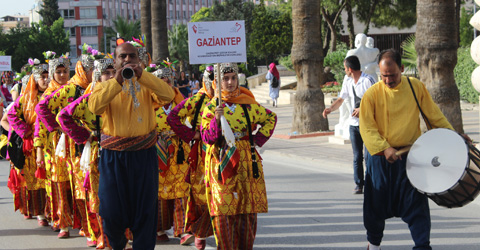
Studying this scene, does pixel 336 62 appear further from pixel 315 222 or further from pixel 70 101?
pixel 70 101

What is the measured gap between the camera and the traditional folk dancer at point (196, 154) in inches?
298

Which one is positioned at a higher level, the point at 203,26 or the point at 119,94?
the point at 203,26

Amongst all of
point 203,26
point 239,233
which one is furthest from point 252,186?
point 203,26

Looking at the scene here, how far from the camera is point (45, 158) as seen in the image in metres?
9.05

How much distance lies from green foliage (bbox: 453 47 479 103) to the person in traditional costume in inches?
772

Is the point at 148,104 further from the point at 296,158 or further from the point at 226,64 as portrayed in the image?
the point at 296,158

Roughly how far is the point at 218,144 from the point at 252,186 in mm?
491

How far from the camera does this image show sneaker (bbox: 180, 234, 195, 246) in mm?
8078

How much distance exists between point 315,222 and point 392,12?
37989 mm

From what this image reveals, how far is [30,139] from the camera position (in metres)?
9.62

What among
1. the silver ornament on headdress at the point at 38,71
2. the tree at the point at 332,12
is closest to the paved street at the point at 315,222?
the silver ornament on headdress at the point at 38,71

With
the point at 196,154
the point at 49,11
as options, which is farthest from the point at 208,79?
the point at 49,11

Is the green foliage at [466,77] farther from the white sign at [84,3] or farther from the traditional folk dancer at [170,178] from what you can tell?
the white sign at [84,3]

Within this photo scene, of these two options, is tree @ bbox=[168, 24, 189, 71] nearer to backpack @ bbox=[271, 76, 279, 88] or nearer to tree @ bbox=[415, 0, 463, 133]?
backpack @ bbox=[271, 76, 279, 88]
